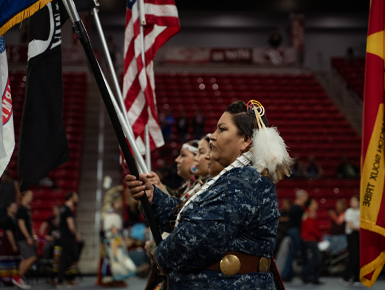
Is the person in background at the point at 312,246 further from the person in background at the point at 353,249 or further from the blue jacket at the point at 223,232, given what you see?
the blue jacket at the point at 223,232

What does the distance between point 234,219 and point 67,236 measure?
23.8ft

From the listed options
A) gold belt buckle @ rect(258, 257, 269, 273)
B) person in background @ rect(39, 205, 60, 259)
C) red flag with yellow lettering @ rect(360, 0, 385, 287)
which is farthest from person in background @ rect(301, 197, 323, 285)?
gold belt buckle @ rect(258, 257, 269, 273)

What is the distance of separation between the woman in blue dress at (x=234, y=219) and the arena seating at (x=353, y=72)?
52.0ft

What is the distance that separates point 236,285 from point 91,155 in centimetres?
1217

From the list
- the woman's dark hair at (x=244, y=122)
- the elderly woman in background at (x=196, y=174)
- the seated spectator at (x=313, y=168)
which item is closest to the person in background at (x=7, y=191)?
the elderly woman in background at (x=196, y=174)

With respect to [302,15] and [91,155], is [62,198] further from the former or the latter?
[302,15]

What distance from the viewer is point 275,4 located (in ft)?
61.6

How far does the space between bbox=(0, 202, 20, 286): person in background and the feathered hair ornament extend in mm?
7271

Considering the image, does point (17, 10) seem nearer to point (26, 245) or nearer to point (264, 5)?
point (26, 245)

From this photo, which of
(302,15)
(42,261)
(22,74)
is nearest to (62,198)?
(42,261)

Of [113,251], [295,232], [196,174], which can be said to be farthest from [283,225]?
[196,174]

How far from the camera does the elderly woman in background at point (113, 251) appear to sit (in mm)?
8297

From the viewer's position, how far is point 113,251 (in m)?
8.50

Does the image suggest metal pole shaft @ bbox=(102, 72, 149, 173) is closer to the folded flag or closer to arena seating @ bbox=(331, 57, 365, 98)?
the folded flag
